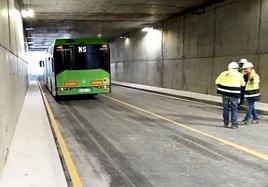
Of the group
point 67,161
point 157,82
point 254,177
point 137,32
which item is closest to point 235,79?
point 254,177

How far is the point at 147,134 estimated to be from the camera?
9266 millimetres

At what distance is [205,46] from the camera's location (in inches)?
786

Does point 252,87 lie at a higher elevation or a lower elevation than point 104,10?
lower

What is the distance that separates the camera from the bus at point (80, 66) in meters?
17.7

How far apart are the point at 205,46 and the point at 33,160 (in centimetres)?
1526

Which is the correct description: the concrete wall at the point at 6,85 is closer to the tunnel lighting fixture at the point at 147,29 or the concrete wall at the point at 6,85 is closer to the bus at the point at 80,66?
the bus at the point at 80,66

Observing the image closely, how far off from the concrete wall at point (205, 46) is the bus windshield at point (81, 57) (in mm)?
5952

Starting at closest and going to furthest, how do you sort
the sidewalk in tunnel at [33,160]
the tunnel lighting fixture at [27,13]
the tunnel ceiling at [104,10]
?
the sidewalk in tunnel at [33,160]
the tunnel ceiling at [104,10]
the tunnel lighting fixture at [27,13]

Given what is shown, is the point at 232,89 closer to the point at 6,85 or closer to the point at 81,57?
the point at 6,85

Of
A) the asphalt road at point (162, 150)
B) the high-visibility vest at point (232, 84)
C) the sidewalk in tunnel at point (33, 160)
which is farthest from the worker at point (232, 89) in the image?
the sidewalk in tunnel at point (33, 160)

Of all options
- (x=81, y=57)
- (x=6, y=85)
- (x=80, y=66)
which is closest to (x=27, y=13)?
(x=81, y=57)

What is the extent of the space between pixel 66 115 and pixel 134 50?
72.1 feet

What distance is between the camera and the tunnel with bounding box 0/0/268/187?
20.0 ft

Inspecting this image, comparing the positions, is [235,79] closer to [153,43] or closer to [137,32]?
[153,43]
